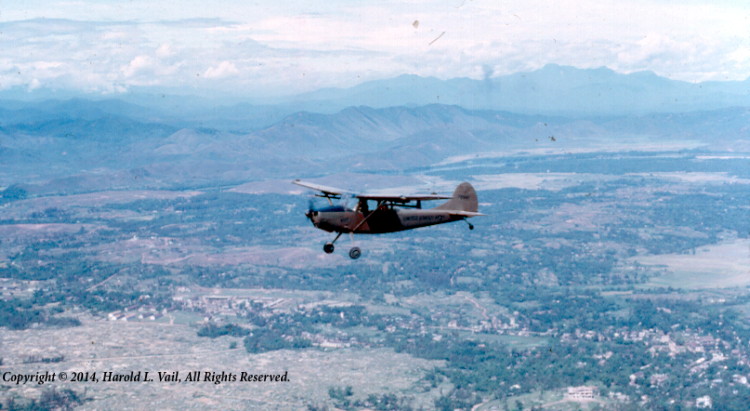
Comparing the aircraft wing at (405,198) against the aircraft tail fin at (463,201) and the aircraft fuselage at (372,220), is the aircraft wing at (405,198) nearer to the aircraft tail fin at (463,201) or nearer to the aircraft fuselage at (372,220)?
the aircraft fuselage at (372,220)

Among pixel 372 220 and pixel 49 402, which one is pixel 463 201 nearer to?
pixel 372 220

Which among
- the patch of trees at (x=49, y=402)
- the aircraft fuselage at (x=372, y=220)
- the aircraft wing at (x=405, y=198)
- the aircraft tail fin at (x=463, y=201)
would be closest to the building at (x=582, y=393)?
the aircraft tail fin at (x=463, y=201)

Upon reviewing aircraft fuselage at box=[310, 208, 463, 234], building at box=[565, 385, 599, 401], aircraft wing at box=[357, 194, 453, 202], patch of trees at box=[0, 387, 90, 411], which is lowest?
building at box=[565, 385, 599, 401]

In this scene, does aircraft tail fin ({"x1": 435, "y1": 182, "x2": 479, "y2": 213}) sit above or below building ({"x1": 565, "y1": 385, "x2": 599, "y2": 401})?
above

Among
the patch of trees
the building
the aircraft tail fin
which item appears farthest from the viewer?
the building

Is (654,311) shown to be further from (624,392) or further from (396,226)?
(396,226)

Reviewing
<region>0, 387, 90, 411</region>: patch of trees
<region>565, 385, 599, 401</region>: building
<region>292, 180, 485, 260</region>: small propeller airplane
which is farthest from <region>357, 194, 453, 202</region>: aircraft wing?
<region>0, 387, 90, 411</region>: patch of trees

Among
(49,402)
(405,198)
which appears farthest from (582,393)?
(405,198)

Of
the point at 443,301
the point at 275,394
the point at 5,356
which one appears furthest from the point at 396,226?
the point at 443,301

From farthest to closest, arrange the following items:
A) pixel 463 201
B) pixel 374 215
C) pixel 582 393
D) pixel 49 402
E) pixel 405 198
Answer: pixel 582 393 < pixel 49 402 < pixel 463 201 < pixel 374 215 < pixel 405 198

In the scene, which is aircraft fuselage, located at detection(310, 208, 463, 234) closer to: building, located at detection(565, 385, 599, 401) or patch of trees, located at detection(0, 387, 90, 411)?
building, located at detection(565, 385, 599, 401)

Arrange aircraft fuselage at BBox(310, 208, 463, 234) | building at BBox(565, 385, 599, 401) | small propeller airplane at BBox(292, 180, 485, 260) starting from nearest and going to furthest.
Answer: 1. small propeller airplane at BBox(292, 180, 485, 260)
2. aircraft fuselage at BBox(310, 208, 463, 234)
3. building at BBox(565, 385, 599, 401)

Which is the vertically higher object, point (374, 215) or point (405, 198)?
point (405, 198)
